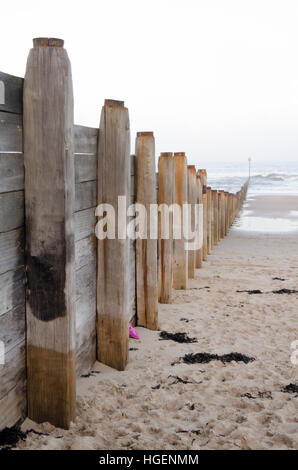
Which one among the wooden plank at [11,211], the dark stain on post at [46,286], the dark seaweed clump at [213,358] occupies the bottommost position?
the dark seaweed clump at [213,358]

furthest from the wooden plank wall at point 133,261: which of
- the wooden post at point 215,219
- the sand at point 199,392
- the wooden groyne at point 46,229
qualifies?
the wooden post at point 215,219

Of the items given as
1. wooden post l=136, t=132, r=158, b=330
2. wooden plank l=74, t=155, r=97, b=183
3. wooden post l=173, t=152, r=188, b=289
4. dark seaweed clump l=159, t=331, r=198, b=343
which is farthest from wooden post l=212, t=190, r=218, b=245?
wooden plank l=74, t=155, r=97, b=183

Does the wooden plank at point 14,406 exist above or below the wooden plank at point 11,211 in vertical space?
below

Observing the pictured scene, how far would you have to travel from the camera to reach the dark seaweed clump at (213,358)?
3.74 meters

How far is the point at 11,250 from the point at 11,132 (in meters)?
0.57

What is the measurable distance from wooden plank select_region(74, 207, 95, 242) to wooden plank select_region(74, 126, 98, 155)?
1.32 ft

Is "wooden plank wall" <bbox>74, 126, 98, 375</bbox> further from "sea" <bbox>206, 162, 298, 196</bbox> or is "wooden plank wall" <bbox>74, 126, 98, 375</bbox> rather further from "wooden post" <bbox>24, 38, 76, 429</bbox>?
"sea" <bbox>206, 162, 298, 196</bbox>

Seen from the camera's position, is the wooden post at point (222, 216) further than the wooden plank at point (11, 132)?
Yes

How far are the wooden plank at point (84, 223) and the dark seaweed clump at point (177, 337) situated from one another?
1.55m

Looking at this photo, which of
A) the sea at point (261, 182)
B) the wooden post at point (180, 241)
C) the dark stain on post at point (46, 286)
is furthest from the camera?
the sea at point (261, 182)

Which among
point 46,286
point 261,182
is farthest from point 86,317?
point 261,182

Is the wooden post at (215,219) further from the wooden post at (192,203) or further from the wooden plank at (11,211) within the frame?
the wooden plank at (11,211)
